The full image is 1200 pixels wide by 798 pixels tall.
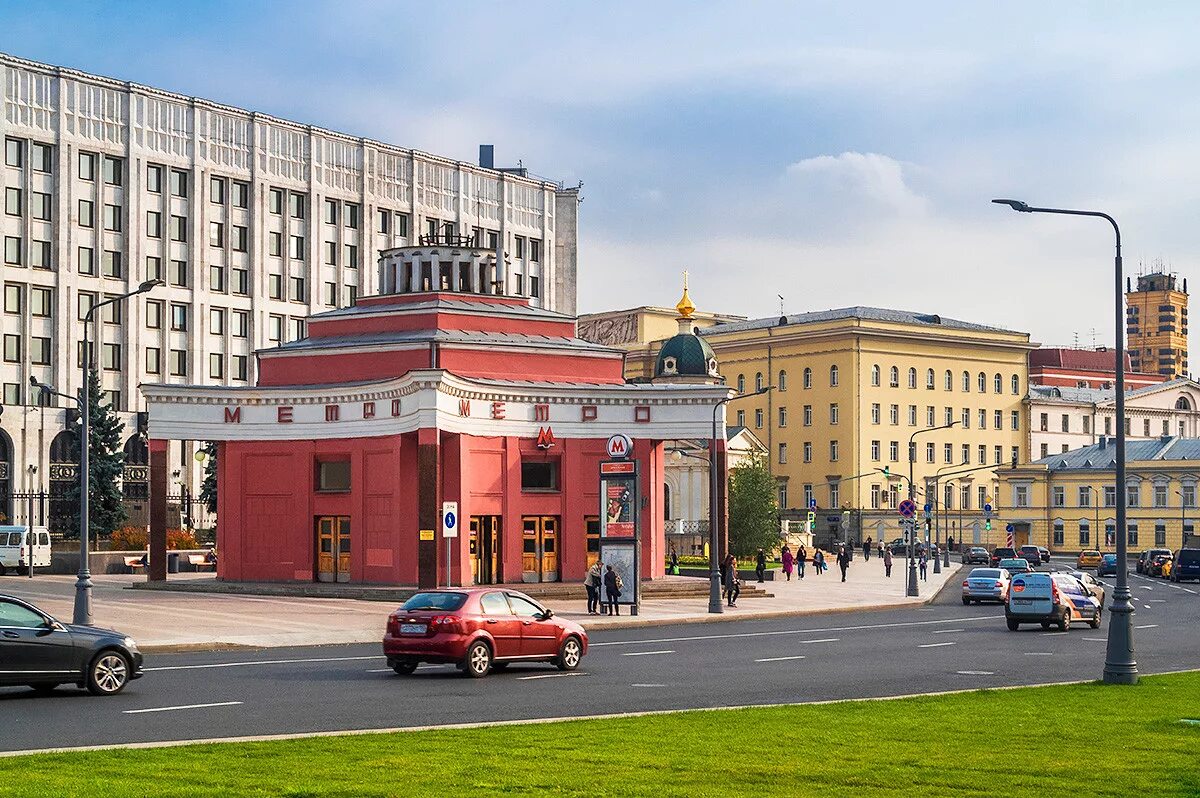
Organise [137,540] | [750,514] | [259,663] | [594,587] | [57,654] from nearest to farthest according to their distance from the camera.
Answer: [57,654], [259,663], [594,587], [137,540], [750,514]

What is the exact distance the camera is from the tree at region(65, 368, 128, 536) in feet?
285

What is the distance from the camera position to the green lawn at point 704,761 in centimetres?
1401

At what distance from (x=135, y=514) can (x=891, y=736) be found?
89271mm

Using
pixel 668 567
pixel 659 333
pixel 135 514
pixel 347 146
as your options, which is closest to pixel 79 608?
pixel 668 567

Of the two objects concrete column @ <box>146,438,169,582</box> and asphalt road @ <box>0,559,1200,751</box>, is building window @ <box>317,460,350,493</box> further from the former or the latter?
asphalt road @ <box>0,559,1200,751</box>

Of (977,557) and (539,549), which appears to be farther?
(977,557)

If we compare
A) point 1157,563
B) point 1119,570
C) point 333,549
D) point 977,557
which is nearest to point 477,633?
point 1119,570

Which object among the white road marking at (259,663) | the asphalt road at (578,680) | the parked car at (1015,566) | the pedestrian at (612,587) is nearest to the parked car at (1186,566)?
the parked car at (1015,566)

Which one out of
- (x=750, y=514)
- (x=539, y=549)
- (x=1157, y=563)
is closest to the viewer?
(x=539, y=549)

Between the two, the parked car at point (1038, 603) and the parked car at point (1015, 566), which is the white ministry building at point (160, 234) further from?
the parked car at point (1038, 603)

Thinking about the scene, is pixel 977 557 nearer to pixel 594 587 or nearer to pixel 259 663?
pixel 594 587

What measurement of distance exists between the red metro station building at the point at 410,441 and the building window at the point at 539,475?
5 centimetres

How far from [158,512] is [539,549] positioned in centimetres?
1366

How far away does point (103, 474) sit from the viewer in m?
87.1
